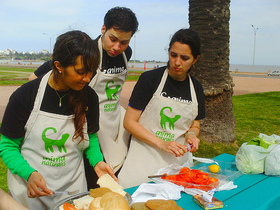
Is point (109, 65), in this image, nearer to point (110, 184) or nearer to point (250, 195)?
point (110, 184)

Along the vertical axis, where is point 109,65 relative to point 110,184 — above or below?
above

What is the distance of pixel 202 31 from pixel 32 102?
3.96 metres

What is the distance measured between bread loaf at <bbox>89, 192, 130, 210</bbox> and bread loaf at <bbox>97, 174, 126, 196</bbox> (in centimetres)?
20

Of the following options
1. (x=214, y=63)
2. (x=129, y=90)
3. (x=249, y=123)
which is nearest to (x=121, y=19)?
(x=214, y=63)

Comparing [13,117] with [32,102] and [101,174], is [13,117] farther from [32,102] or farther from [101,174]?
[101,174]

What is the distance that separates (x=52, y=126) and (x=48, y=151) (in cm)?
17

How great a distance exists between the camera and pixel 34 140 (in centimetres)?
171

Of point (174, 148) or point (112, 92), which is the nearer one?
point (174, 148)

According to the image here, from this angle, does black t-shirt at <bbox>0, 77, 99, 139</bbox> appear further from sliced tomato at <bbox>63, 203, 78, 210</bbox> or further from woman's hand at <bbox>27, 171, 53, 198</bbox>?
sliced tomato at <bbox>63, 203, 78, 210</bbox>

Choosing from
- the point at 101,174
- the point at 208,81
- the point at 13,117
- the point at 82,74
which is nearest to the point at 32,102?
the point at 13,117

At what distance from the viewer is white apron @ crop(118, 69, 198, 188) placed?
2334 mm

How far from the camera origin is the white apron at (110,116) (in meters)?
2.45

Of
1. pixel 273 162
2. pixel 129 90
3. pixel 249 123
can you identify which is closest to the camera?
pixel 273 162

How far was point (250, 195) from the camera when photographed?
75.2 inches
